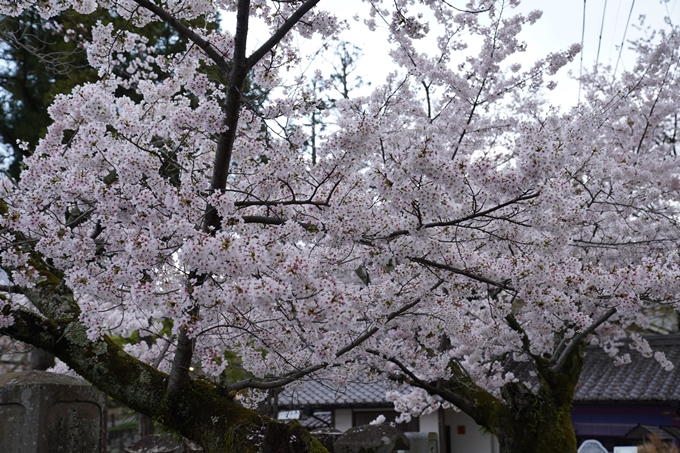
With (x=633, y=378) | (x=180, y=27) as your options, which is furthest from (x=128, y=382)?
(x=633, y=378)

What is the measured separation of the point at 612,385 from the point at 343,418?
241 inches

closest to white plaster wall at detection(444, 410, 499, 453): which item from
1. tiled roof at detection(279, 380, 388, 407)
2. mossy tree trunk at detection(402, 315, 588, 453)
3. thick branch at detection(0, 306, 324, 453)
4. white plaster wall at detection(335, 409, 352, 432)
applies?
tiled roof at detection(279, 380, 388, 407)

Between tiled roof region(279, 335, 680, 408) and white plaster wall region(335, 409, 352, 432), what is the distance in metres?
0.51

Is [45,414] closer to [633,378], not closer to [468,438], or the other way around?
[468,438]

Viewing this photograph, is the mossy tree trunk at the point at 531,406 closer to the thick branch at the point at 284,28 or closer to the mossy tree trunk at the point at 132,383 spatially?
the mossy tree trunk at the point at 132,383

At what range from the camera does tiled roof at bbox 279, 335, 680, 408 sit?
36.9ft

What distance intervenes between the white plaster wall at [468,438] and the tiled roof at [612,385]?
181cm

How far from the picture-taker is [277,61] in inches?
201

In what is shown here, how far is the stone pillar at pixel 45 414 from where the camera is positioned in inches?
188

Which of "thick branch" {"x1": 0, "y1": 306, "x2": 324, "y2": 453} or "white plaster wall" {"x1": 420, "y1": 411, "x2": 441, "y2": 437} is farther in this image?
"white plaster wall" {"x1": 420, "y1": 411, "x2": 441, "y2": 437}

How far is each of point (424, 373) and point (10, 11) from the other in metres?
6.46

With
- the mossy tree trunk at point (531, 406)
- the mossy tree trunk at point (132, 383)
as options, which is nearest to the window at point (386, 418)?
the mossy tree trunk at point (531, 406)

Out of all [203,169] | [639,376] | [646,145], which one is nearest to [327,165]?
[203,169]

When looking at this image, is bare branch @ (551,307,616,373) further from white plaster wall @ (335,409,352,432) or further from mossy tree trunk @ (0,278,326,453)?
white plaster wall @ (335,409,352,432)
